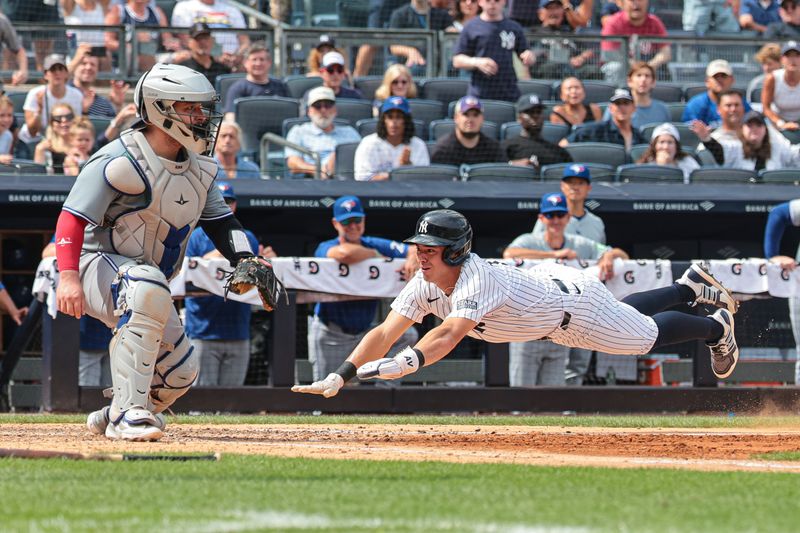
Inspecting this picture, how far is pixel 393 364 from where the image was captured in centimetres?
595

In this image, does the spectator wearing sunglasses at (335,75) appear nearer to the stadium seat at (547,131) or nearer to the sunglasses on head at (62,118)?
the stadium seat at (547,131)

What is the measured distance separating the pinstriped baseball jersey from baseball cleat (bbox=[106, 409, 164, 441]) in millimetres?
1313

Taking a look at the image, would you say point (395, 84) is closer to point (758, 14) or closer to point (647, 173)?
point (647, 173)

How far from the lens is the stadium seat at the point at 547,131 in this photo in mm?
12288

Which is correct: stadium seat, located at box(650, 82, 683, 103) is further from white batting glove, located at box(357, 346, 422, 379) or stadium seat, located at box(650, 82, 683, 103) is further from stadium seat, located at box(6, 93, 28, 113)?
white batting glove, located at box(357, 346, 422, 379)

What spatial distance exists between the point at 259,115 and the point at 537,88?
3.12 metres

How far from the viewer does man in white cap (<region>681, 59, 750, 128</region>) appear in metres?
13.1

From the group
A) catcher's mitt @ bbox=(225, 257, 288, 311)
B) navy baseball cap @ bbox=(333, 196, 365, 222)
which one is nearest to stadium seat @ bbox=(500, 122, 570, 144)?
navy baseball cap @ bbox=(333, 196, 365, 222)

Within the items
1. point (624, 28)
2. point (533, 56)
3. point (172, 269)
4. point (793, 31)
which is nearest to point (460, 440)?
point (172, 269)

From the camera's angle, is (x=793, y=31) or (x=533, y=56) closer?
(x=533, y=56)

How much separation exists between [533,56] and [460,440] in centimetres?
761

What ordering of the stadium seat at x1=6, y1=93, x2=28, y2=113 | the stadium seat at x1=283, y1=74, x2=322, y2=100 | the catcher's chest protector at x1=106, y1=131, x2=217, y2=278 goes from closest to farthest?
the catcher's chest protector at x1=106, y1=131, x2=217, y2=278 → the stadium seat at x1=6, y1=93, x2=28, y2=113 → the stadium seat at x1=283, y1=74, x2=322, y2=100

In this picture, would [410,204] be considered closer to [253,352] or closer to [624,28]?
[253,352]

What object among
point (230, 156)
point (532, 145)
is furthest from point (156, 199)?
point (532, 145)
